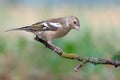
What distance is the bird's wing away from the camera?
15.6 feet

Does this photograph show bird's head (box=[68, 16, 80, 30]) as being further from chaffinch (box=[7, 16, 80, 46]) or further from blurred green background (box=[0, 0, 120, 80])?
blurred green background (box=[0, 0, 120, 80])

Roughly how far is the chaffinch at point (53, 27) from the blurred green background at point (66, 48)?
1.73m

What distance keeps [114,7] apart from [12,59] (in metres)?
2.69

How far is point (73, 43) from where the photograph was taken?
314 inches

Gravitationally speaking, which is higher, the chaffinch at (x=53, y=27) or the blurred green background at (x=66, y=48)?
the chaffinch at (x=53, y=27)

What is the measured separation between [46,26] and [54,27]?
0.05 metres

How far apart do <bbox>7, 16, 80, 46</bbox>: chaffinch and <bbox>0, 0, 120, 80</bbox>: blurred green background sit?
173cm

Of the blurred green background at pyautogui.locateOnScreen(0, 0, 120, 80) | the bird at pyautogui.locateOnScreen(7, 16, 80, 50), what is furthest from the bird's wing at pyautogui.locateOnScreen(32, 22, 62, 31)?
the blurred green background at pyautogui.locateOnScreen(0, 0, 120, 80)

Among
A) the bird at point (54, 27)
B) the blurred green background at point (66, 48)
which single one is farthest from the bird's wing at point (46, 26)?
the blurred green background at point (66, 48)

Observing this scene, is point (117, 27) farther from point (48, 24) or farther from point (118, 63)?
point (118, 63)

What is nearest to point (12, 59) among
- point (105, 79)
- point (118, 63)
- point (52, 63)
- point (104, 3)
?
point (52, 63)

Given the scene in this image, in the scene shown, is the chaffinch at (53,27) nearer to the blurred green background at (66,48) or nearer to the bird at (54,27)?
the bird at (54,27)

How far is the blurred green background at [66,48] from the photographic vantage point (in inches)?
284

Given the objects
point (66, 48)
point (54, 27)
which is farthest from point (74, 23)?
point (66, 48)
